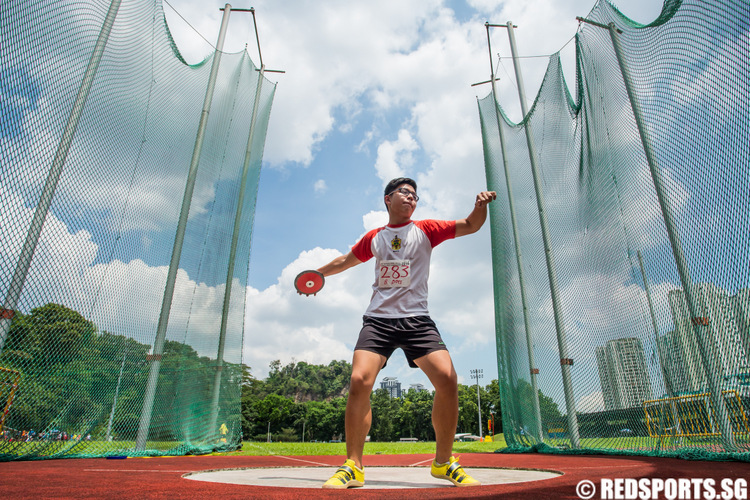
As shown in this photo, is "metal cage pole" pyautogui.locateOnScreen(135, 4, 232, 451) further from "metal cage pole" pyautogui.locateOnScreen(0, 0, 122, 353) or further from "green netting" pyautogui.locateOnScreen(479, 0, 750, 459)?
"green netting" pyautogui.locateOnScreen(479, 0, 750, 459)

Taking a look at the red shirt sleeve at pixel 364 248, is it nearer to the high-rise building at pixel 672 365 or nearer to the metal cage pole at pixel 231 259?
the high-rise building at pixel 672 365

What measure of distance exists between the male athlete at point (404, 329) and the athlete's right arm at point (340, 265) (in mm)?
146

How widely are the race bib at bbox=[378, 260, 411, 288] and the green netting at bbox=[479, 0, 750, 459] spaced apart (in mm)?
2225

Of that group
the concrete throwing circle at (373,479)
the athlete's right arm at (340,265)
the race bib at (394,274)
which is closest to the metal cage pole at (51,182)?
the concrete throwing circle at (373,479)

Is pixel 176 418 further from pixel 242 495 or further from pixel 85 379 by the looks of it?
pixel 242 495

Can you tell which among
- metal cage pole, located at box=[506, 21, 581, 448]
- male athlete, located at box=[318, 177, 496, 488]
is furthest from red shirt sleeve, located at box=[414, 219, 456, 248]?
metal cage pole, located at box=[506, 21, 581, 448]

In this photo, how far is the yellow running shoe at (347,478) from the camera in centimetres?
205

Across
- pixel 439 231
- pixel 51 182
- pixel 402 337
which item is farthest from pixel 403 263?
pixel 51 182

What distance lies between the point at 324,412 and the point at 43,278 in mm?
58347

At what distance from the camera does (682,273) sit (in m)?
3.62

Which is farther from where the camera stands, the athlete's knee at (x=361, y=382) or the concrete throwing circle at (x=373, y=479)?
the concrete throwing circle at (x=373, y=479)

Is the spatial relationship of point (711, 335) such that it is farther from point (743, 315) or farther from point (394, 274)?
point (394, 274)

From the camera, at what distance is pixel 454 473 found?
7.41 ft

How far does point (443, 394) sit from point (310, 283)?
44.6 inches
